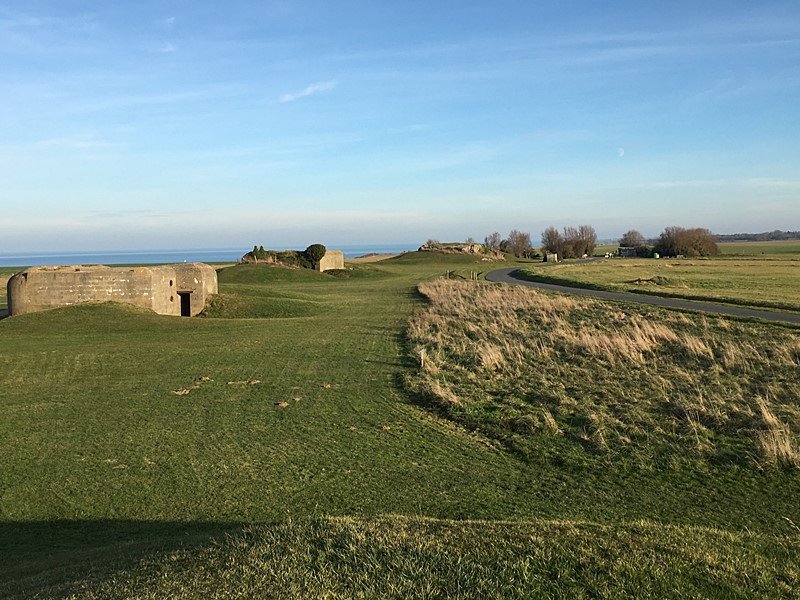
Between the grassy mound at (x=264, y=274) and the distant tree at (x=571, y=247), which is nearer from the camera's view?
the grassy mound at (x=264, y=274)

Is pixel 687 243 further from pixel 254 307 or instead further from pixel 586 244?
pixel 254 307

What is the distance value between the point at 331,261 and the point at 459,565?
6334cm

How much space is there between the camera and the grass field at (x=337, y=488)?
5559 millimetres

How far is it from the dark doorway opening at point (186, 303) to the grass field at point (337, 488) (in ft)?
32.5

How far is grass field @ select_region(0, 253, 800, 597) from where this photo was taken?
18.2ft

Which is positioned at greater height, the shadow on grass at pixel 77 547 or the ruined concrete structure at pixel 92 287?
the ruined concrete structure at pixel 92 287

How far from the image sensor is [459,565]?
5.51m

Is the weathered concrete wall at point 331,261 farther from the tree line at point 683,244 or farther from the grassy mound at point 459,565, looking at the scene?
the tree line at point 683,244

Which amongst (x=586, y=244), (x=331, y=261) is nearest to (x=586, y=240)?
(x=586, y=244)

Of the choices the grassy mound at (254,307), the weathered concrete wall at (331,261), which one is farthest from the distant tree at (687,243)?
the grassy mound at (254,307)

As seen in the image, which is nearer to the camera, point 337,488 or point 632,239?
point 337,488

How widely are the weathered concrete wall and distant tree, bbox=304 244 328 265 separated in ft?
1.46

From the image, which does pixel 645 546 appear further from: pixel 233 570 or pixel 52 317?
pixel 52 317

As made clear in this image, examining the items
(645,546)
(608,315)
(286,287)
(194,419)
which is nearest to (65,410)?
(194,419)
